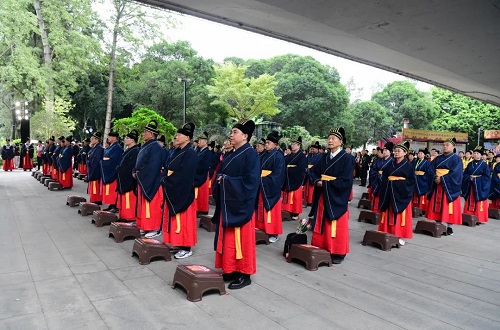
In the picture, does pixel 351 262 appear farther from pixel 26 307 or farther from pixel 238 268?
pixel 26 307

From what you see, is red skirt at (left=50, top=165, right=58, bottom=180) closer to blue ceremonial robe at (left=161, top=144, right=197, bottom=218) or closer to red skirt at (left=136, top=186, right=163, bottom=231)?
red skirt at (left=136, top=186, right=163, bottom=231)

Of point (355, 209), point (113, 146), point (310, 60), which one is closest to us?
point (113, 146)

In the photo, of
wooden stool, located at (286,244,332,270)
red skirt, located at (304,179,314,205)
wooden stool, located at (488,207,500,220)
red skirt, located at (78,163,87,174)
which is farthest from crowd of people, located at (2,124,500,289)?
red skirt, located at (78,163,87,174)

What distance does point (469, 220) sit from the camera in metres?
9.99

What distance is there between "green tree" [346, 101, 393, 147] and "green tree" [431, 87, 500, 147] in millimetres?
5390

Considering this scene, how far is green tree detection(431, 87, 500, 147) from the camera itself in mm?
34750

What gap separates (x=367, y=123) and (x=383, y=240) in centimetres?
3473

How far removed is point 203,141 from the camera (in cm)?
1029

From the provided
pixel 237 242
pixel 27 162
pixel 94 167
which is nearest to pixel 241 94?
pixel 27 162

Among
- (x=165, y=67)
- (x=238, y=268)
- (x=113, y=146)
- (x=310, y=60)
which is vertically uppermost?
(x=310, y=60)

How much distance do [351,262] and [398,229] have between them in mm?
1893

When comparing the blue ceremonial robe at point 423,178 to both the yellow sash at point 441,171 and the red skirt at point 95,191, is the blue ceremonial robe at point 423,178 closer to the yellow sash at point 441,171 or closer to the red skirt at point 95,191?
the yellow sash at point 441,171

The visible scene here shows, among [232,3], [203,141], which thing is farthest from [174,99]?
[232,3]

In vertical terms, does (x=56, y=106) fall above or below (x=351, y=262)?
above
